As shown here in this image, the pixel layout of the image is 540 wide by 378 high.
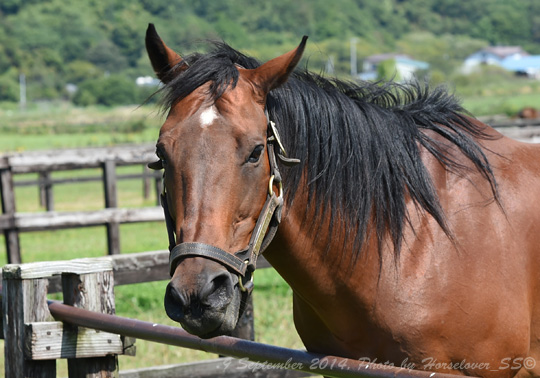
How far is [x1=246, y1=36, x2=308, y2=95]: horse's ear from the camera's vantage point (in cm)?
268

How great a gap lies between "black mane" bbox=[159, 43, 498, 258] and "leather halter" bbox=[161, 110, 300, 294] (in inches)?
5.5

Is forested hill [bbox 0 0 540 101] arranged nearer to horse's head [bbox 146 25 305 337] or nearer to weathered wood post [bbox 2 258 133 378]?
weathered wood post [bbox 2 258 133 378]

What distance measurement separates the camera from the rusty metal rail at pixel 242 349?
8.15ft

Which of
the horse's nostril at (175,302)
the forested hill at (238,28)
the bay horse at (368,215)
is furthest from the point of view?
the forested hill at (238,28)

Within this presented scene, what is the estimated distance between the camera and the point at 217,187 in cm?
247

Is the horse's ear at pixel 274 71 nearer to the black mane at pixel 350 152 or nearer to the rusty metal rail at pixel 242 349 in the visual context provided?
the black mane at pixel 350 152

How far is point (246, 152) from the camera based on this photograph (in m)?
2.55

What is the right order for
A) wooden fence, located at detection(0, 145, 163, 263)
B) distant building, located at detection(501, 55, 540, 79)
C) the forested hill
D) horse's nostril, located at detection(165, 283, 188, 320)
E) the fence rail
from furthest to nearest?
distant building, located at detection(501, 55, 540, 79)
the forested hill
wooden fence, located at detection(0, 145, 163, 263)
the fence rail
horse's nostril, located at detection(165, 283, 188, 320)

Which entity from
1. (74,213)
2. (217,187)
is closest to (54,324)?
(217,187)

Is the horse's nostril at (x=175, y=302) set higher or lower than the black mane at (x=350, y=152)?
lower

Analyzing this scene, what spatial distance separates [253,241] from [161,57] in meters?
0.93

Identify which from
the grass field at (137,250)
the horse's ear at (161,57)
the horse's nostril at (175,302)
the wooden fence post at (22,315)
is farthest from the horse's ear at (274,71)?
the wooden fence post at (22,315)

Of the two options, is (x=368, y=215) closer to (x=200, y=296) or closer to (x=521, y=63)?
(x=200, y=296)

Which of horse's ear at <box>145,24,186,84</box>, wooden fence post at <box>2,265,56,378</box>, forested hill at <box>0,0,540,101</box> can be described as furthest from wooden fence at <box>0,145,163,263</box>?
forested hill at <box>0,0,540,101</box>
